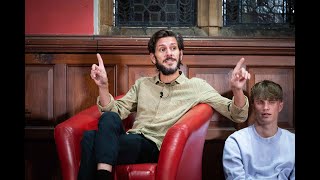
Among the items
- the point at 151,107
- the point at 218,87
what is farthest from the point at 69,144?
the point at 218,87

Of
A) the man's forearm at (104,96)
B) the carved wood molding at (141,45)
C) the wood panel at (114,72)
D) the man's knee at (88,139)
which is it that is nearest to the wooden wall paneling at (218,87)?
the wood panel at (114,72)

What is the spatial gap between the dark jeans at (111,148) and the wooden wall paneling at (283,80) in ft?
3.59

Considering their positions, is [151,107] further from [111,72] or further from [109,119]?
[111,72]

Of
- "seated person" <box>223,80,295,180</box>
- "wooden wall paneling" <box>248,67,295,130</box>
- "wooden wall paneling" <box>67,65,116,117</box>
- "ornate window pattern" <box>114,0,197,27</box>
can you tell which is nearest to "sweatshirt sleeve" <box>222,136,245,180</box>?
"seated person" <box>223,80,295,180</box>

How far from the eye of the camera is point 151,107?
279 centimetres

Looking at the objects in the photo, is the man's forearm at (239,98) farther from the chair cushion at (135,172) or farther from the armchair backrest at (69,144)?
the armchair backrest at (69,144)

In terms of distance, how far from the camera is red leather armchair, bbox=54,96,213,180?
2.24m

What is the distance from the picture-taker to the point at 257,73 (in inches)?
131

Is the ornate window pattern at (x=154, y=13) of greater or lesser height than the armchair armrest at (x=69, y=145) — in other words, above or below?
above

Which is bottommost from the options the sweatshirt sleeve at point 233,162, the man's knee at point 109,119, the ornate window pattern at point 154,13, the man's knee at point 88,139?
the sweatshirt sleeve at point 233,162

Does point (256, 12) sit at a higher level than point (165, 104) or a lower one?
higher

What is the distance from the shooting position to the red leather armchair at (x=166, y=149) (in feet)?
7.36

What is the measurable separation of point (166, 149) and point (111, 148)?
28cm
